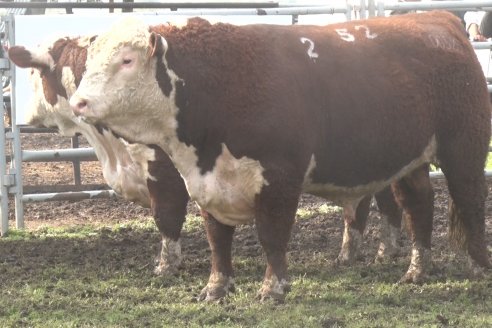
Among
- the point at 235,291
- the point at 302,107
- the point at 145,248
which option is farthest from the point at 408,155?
the point at 145,248

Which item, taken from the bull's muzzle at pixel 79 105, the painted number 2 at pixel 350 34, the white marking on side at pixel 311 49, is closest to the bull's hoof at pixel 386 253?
the painted number 2 at pixel 350 34

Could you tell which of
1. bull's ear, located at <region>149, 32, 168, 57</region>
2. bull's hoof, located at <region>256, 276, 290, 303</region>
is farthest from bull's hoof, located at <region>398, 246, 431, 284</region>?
bull's ear, located at <region>149, 32, 168, 57</region>

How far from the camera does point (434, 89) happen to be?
6.20 metres

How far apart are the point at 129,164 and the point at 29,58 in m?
1.00

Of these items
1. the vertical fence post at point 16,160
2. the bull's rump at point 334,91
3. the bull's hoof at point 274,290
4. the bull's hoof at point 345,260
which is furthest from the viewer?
→ the vertical fence post at point 16,160

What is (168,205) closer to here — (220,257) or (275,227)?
(220,257)

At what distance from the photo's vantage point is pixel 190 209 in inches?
385

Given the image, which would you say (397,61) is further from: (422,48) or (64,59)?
(64,59)

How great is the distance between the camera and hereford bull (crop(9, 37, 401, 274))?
691 centimetres

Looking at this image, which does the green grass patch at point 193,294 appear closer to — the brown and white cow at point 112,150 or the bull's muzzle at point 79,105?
the brown and white cow at point 112,150

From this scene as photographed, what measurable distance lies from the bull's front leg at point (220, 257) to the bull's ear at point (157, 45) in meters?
1.03

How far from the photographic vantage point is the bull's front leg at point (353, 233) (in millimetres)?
7078

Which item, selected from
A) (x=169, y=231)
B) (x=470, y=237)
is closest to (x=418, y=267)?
(x=470, y=237)

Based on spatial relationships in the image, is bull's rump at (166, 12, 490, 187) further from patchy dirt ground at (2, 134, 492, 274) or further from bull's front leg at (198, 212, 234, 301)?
patchy dirt ground at (2, 134, 492, 274)
